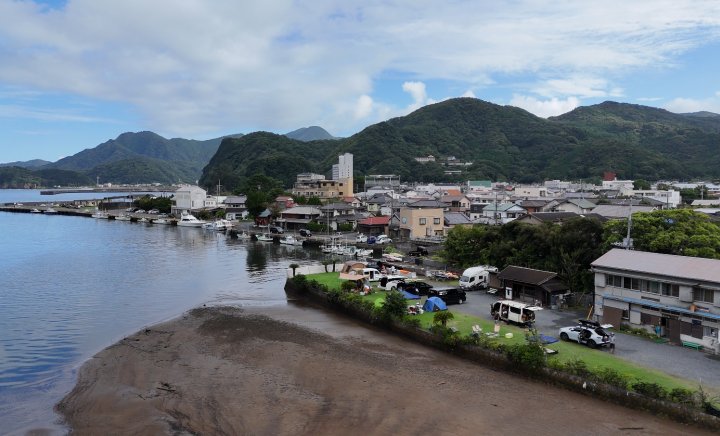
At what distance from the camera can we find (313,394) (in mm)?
12680

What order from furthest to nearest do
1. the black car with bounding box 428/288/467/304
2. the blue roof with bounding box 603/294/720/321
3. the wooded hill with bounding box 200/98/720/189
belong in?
the wooded hill with bounding box 200/98/720/189, the black car with bounding box 428/288/467/304, the blue roof with bounding box 603/294/720/321

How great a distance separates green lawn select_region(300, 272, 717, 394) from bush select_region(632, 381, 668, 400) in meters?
0.25

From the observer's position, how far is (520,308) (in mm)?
16359

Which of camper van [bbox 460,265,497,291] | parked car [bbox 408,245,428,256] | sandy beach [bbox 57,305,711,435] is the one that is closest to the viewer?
sandy beach [bbox 57,305,711,435]

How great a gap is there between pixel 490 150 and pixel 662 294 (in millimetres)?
138311

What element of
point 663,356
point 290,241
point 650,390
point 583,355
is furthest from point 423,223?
point 650,390

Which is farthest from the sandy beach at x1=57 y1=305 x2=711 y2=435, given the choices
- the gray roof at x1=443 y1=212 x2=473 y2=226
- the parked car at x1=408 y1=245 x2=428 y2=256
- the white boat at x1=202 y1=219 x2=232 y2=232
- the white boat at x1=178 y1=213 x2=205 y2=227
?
the white boat at x1=178 y1=213 x2=205 y2=227

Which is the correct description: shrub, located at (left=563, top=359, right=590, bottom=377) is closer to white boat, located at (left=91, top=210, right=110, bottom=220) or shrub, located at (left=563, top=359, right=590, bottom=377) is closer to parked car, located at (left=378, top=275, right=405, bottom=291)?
parked car, located at (left=378, top=275, right=405, bottom=291)

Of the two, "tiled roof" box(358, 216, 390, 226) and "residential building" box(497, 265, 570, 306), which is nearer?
"residential building" box(497, 265, 570, 306)

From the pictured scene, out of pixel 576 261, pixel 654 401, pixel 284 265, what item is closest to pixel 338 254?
pixel 284 265

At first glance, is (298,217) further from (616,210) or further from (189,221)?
(616,210)

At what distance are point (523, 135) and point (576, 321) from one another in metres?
148

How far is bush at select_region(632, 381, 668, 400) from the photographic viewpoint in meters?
11.0

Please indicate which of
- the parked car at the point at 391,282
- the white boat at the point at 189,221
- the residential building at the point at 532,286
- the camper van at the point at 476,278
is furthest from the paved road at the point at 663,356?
the white boat at the point at 189,221
